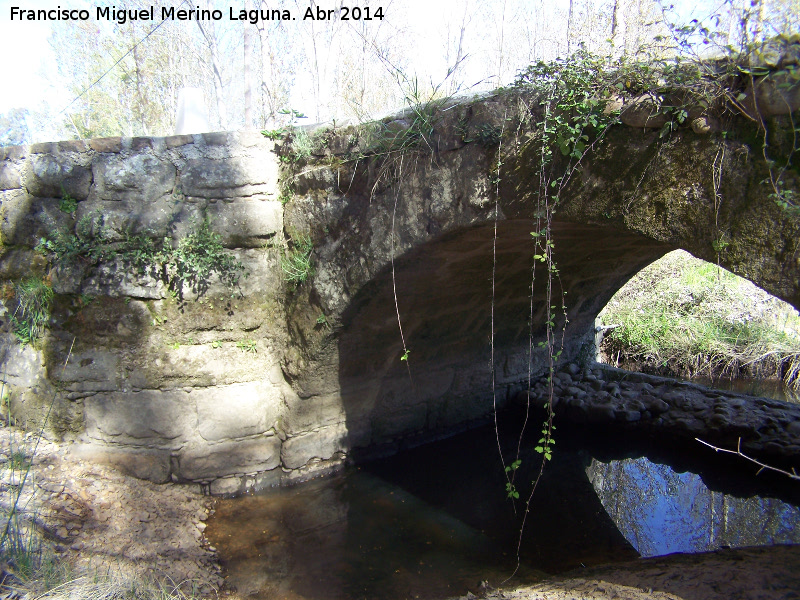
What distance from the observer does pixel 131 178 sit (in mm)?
3953

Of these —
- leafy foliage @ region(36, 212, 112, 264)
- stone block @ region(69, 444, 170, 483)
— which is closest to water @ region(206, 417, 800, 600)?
stone block @ region(69, 444, 170, 483)

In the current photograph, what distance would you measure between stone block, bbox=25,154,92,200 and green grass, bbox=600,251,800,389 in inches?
287

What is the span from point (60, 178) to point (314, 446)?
279 centimetres

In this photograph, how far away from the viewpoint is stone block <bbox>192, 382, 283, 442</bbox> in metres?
4.11

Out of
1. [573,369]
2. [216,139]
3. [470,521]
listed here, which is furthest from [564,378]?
[216,139]

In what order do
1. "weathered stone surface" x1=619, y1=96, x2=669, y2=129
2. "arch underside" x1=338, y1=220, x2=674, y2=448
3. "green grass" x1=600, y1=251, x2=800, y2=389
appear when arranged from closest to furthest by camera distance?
"weathered stone surface" x1=619, y1=96, x2=669, y2=129, "arch underside" x1=338, y1=220, x2=674, y2=448, "green grass" x1=600, y1=251, x2=800, y2=389

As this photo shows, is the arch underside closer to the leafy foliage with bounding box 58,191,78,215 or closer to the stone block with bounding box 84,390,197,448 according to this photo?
the stone block with bounding box 84,390,197,448

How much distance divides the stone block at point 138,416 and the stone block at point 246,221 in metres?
1.23

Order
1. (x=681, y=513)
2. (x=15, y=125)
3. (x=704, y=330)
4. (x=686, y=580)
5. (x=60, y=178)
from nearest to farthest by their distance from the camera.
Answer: (x=686, y=580) < (x=60, y=178) < (x=681, y=513) < (x=704, y=330) < (x=15, y=125)

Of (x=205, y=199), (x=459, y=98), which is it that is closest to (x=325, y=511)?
(x=205, y=199)

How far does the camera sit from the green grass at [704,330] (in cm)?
746

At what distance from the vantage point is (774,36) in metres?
2.15

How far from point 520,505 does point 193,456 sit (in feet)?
8.28

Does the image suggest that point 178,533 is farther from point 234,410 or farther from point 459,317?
point 459,317
